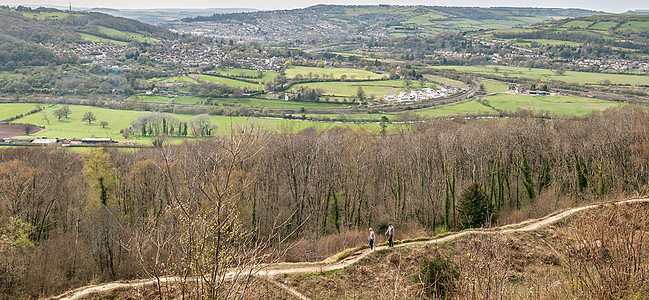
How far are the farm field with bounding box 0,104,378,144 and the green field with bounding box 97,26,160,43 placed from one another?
60.9 m

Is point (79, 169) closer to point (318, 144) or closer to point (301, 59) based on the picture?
point (318, 144)

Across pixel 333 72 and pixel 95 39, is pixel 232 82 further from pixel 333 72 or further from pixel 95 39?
pixel 95 39

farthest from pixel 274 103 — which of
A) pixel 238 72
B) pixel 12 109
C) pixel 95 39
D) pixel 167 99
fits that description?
pixel 95 39

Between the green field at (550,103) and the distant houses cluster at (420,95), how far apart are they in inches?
328

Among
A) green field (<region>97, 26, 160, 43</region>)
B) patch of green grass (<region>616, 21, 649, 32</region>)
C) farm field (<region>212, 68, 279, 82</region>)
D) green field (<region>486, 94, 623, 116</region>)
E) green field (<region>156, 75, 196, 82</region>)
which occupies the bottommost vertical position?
green field (<region>486, 94, 623, 116</region>)

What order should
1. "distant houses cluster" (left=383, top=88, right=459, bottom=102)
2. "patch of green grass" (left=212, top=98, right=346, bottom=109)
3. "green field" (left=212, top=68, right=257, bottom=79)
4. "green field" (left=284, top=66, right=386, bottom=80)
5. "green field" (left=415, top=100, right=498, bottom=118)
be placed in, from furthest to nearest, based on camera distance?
"green field" (left=284, top=66, right=386, bottom=80) → "green field" (left=212, top=68, right=257, bottom=79) → "distant houses cluster" (left=383, top=88, right=459, bottom=102) → "patch of green grass" (left=212, top=98, right=346, bottom=109) → "green field" (left=415, top=100, right=498, bottom=118)

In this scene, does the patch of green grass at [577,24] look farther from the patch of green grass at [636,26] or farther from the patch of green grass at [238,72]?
the patch of green grass at [238,72]

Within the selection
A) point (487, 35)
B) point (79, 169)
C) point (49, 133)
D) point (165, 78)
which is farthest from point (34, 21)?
point (487, 35)

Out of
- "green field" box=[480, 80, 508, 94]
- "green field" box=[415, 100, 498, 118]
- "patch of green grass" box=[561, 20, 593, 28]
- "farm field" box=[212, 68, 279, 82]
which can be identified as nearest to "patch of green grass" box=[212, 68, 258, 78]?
"farm field" box=[212, 68, 279, 82]

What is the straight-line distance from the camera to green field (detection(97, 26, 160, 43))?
11608cm

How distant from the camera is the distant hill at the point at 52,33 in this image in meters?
81.5

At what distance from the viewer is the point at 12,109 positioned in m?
60.4

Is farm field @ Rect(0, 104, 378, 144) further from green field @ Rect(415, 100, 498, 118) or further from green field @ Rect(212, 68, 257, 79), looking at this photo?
green field @ Rect(212, 68, 257, 79)

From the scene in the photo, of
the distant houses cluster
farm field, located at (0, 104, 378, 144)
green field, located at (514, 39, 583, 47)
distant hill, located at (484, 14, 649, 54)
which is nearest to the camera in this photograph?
farm field, located at (0, 104, 378, 144)
